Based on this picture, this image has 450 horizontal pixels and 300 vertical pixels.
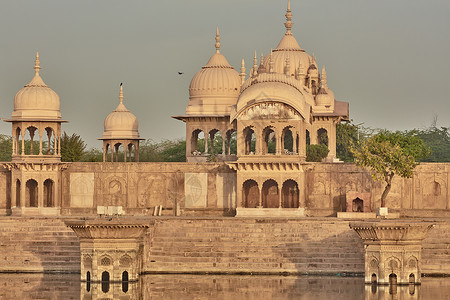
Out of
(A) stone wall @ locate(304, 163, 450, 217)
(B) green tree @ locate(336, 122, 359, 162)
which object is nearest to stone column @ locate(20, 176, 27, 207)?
(A) stone wall @ locate(304, 163, 450, 217)

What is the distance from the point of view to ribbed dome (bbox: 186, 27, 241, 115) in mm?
66750

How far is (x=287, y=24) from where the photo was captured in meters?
73.9

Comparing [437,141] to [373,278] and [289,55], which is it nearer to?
[289,55]

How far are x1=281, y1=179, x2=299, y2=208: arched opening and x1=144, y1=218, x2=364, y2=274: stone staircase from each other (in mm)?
6559

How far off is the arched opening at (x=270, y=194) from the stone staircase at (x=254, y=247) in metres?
7.06

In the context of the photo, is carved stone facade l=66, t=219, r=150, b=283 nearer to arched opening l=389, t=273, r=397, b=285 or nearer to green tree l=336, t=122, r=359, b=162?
arched opening l=389, t=273, r=397, b=285

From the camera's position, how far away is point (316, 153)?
2635 inches

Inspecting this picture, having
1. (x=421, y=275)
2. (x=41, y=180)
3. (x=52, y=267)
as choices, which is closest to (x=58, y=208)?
(x=41, y=180)

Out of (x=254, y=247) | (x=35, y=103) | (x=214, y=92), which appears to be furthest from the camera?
(x=214, y=92)

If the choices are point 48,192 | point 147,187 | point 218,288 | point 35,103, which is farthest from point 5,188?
point 218,288

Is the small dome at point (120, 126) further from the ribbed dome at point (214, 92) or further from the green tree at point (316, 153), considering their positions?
the green tree at point (316, 153)

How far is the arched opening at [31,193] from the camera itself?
60.8 meters

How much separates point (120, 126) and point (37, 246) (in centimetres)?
1420

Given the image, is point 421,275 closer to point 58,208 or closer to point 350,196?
point 350,196
